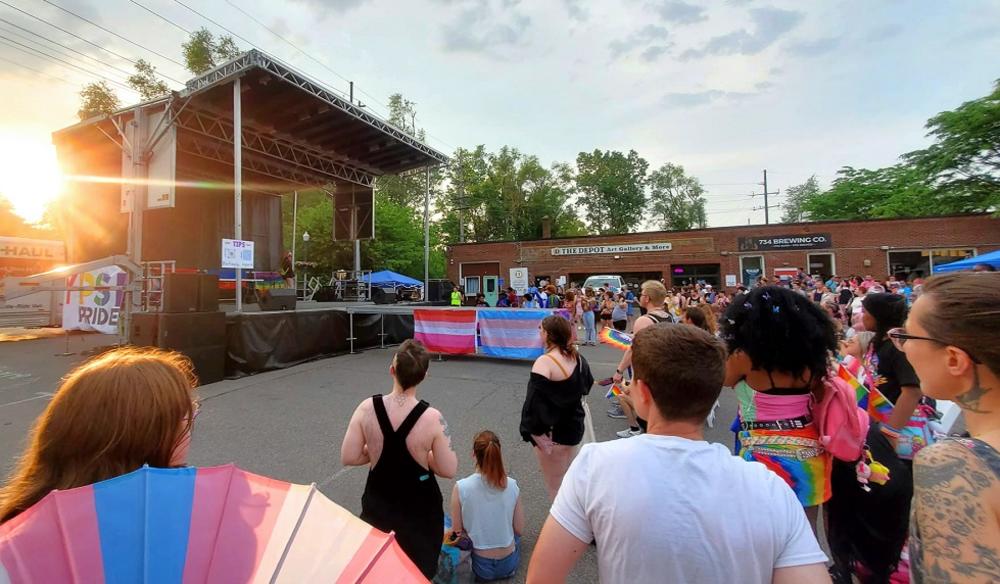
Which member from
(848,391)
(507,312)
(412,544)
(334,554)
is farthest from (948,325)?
(507,312)

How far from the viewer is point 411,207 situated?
43344 mm

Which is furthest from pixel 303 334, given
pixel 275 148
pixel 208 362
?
pixel 275 148

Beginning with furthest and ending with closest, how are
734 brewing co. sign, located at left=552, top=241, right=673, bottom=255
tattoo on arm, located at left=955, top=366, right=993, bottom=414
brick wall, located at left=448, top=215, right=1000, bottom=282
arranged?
734 brewing co. sign, located at left=552, top=241, right=673, bottom=255, brick wall, located at left=448, top=215, right=1000, bottom=282, tattoo on arm, located at left=955, top=366, right=993, bottom=414

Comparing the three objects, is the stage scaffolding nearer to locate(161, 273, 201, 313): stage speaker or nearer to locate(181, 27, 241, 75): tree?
locate(161, 273, 201, 313): stage speaker

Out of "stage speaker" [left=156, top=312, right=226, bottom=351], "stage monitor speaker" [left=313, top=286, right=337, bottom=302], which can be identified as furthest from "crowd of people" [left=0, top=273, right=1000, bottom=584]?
"stage monitor speaker" [left=313, top=286, right=337, bottom=302]

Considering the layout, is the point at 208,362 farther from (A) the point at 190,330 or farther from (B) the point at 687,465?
(B) the point at 687,465

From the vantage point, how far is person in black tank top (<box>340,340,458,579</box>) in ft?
7.42

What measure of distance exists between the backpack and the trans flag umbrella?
6.32 feet

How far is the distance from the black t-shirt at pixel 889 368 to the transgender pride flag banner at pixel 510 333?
6.63 metres

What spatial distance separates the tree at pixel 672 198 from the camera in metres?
57.0

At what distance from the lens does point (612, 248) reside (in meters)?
31.1

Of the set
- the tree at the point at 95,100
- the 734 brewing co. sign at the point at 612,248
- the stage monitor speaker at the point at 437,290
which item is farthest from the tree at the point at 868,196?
the tree at the point at 95,100

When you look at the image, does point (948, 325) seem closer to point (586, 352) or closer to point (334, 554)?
point (334, 554)

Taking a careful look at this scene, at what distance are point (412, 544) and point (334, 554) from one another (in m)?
1.57
